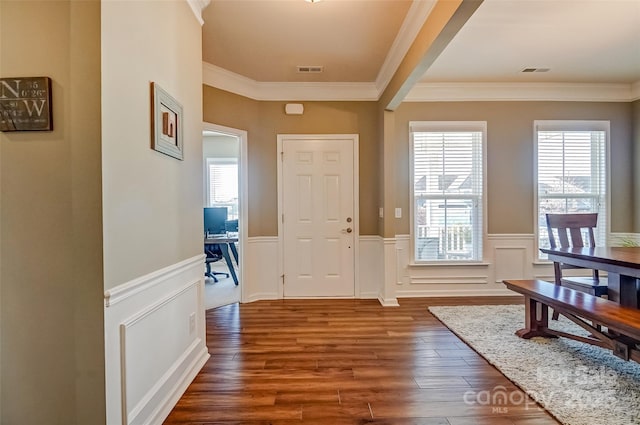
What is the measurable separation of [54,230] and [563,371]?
3.03 m

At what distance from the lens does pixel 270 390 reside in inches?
80.0

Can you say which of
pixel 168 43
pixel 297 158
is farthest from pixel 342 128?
pixel 168 43

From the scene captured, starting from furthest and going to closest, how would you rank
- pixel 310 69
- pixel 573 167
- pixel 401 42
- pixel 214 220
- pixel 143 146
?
pixel 214 220
pixel 573 167
pixel 310 69
pixel 401 42
pixel 143 146

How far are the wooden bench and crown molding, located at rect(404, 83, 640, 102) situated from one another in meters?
2.45

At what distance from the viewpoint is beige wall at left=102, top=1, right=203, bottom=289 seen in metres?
1.35

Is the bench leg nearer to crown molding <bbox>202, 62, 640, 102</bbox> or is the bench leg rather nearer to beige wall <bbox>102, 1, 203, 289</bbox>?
crown molding <bbox>202, 62, 640, 102</bbox>

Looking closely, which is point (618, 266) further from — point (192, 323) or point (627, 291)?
point (192, 323)

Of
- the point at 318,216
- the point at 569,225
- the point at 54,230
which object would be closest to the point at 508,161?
the point at 569,225

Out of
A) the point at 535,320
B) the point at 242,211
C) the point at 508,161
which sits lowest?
the point at 535,320

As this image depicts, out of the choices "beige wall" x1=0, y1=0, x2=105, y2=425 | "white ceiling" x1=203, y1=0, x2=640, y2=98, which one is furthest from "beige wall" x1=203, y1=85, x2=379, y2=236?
"beige wall" x1=0, y1=0, x2=105, y2=425

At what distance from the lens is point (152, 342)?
65.7 inches

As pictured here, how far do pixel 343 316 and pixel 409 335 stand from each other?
0.78m

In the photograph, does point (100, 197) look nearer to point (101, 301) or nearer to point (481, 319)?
point (101, 301)

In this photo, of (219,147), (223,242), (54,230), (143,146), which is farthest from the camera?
(219,147)
